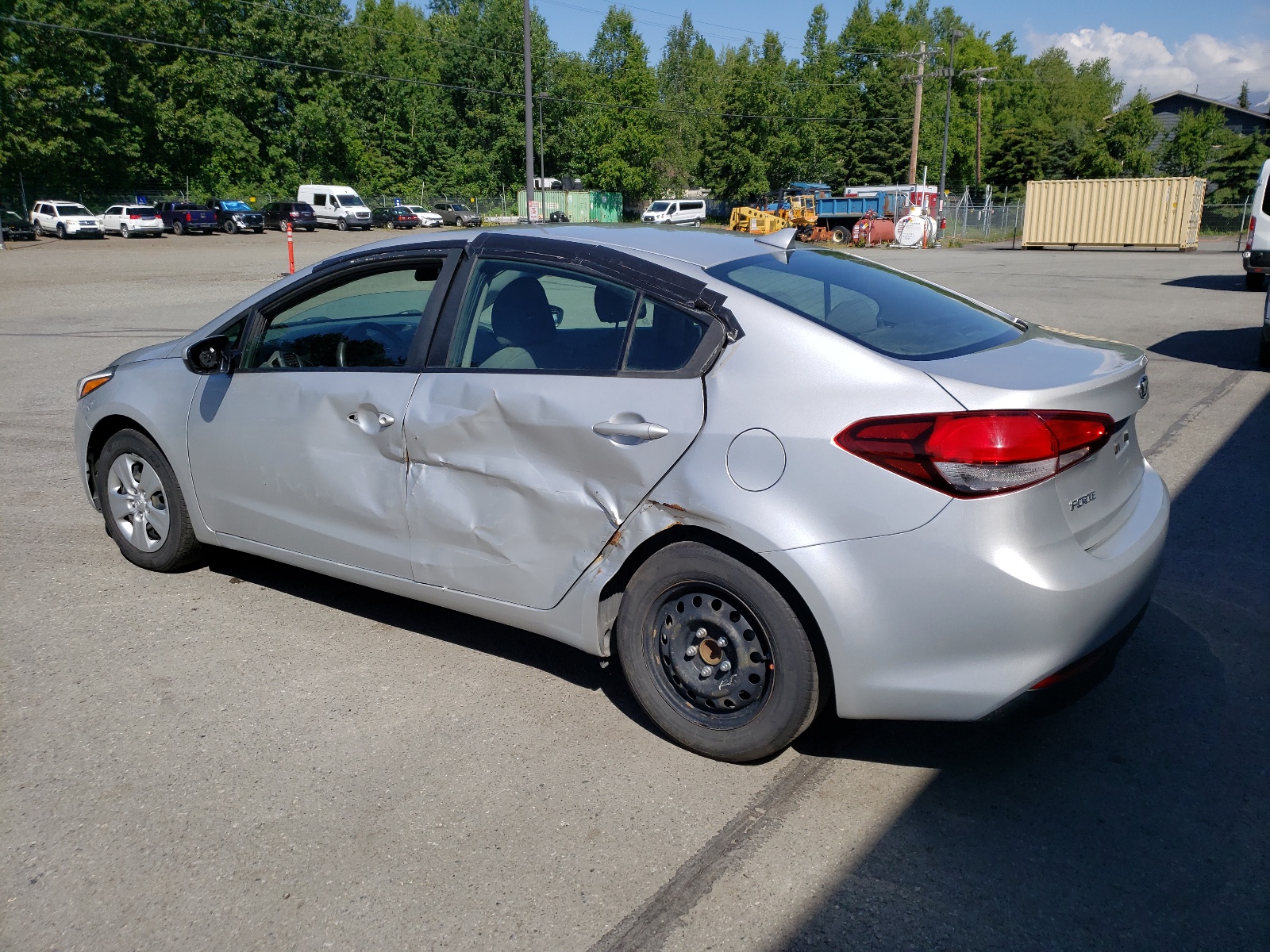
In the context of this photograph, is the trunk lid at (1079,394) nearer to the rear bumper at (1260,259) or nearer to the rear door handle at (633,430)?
the rear door handle at (633,430)

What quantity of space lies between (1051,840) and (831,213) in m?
50.8

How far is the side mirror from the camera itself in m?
4.34

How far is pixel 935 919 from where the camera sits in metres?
2.53

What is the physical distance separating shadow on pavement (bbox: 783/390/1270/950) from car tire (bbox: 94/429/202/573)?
3.07 meters

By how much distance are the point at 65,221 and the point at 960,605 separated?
179 ft

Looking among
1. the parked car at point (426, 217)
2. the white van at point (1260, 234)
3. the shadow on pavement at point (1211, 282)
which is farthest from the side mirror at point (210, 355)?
the parked car at point (426, 217)

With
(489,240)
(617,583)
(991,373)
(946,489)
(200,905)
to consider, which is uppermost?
(489,240)

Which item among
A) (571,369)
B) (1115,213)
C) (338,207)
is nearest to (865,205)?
(1115,213)

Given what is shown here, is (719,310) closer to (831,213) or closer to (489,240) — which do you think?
(489,240)

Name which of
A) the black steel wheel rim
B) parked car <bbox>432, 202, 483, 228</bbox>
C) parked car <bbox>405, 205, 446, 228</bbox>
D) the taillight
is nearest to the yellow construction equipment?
parked car <bbox>432, 202, 483, 228</bbox>

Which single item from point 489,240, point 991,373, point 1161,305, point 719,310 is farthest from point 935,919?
point 1161,305

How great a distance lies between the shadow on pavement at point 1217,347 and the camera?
11180 millimetres

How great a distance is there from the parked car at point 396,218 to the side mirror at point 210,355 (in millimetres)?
57595

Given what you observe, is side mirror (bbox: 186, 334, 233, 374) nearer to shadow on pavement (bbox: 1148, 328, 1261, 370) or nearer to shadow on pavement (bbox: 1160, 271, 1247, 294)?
shadow on pavement (bbox: 1148, 328, 1261, 370)
